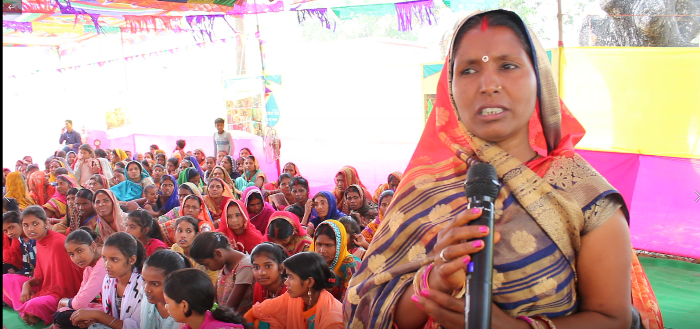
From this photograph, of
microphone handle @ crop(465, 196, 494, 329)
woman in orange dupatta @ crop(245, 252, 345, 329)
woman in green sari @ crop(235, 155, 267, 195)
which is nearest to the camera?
microphone handle @ crop(465, 196, 494, 329)

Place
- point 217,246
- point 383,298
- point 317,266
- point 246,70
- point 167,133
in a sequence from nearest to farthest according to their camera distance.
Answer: point 383,298 → point 317,266 → point 217,246 → point 246,70 → point 167,133

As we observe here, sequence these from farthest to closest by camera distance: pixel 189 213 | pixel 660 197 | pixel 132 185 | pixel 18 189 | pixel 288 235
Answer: pixel 132 185
pixel 18 189
pixel 189 213
pixel 660 197
pixel 288 235

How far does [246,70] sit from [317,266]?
8.36m

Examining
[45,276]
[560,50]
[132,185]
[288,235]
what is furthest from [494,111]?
[132,185]

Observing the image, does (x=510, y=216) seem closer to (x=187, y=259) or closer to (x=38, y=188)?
(x=187, y=259)

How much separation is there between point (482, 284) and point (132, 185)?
7446 mm

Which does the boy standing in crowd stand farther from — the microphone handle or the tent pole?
the microphone handle

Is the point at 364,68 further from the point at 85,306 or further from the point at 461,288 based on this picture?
the point at 461,288

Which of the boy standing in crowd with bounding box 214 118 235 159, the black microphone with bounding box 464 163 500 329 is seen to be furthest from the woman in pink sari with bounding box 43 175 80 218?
the black microphone with bounding box 464 163 500 329

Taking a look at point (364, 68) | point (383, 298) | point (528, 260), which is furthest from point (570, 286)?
point (364, 68)

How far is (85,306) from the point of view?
385 cm

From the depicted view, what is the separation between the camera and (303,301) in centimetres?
306

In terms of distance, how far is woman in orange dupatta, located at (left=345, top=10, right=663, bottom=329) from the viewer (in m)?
0.99

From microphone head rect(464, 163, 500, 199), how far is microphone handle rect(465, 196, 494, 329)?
0.12 ft
